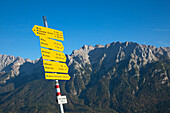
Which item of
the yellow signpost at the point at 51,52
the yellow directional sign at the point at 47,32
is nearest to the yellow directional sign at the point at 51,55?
the yellow signpost at the point at 51,52

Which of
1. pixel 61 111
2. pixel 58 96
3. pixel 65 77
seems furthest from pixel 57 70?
pixel 61 111

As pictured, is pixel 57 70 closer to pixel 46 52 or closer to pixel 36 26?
pixel 46 52

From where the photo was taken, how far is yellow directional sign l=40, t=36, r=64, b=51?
3644 centimetres

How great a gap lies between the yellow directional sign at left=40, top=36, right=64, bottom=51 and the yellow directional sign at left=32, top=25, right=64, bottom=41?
2.46 ft

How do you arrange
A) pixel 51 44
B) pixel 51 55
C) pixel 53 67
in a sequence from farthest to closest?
pixel 51 44
pixel 51 55
pixel 53 67

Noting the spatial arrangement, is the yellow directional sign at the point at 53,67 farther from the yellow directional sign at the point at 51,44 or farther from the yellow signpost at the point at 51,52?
the yellow directional sign at the point at 51,44

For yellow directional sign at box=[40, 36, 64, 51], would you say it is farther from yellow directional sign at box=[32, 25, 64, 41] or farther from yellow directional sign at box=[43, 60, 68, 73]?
yellow directional sign at box=[43, 60, 68, 73]

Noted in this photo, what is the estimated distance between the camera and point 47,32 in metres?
37.6

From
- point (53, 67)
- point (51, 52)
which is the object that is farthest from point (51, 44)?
point (53, 67)

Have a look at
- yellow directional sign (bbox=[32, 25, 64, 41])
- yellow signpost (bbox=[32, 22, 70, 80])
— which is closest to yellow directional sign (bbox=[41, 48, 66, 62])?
yellow signpost (bbox=[32, 22, 70, 80])

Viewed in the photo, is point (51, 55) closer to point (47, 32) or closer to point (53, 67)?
point (53, 67)

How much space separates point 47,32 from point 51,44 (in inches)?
87.7

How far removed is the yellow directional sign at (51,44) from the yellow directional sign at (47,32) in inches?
29.6

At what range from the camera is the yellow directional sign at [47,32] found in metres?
35.8
